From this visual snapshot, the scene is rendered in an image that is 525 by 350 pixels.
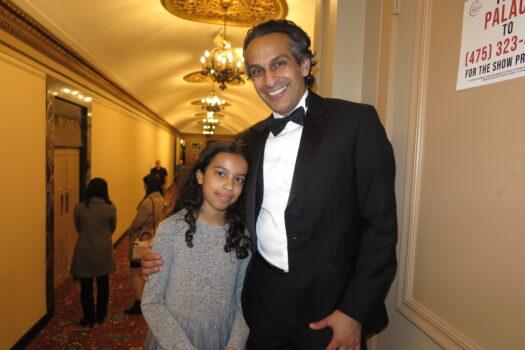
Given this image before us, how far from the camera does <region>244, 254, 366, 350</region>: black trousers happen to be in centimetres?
139

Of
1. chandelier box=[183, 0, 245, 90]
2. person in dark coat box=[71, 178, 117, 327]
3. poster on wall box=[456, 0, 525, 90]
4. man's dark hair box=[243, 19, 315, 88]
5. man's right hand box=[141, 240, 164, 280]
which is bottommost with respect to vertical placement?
person in dark coat box=[71, 178, 117, 327]

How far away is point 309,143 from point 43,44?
425 centimetres

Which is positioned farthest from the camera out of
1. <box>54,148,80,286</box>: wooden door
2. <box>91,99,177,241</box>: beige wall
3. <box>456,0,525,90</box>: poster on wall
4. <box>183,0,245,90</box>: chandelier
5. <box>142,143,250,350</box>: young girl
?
<box>91,99,177,241</box>: beige wall

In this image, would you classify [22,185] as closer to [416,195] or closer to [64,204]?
[64,204]

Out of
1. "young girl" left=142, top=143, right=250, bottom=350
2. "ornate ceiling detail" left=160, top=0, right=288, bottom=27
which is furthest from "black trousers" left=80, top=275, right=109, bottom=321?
"ornate ceiling detail" left=160, top=0, right=288, bottom=27

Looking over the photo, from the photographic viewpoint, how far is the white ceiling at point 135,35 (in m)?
4.12

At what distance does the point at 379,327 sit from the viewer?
1365 mm

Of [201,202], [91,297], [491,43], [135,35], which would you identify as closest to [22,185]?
[91,297]

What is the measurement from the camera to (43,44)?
4.23 meters

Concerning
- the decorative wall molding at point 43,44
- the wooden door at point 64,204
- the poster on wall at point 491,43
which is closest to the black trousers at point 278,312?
the poster on wall at point 491,43

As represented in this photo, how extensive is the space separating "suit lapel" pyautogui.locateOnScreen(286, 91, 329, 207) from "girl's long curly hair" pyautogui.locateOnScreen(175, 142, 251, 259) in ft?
1.34

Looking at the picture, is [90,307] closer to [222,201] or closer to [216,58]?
[222,201]

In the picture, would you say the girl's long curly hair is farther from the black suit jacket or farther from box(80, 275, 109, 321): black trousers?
box(80, 275, 109, 321): black trousers

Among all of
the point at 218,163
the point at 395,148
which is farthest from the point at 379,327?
the point at 218,163
